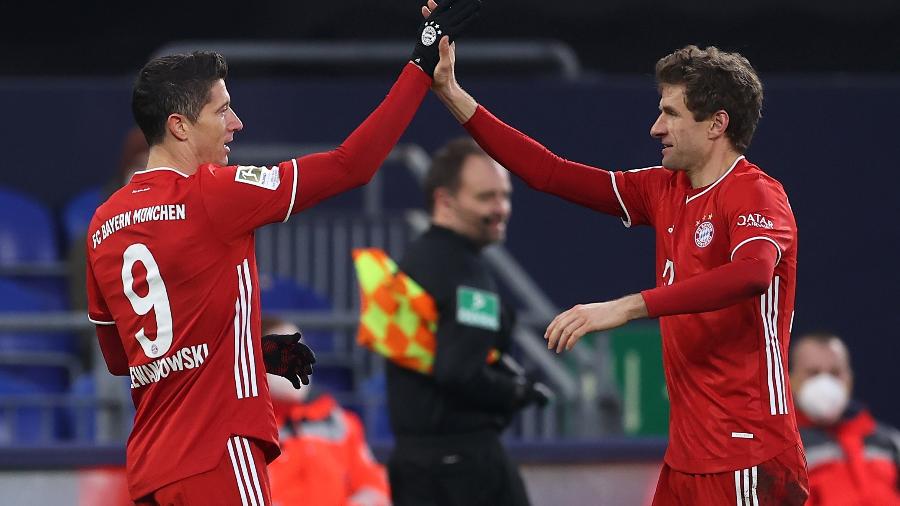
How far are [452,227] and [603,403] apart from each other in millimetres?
1760

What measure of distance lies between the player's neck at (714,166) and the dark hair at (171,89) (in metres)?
A: 1.30

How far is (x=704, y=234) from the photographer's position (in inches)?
164

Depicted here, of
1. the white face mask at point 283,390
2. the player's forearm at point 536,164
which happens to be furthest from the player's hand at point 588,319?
the white face mask at point 283,390

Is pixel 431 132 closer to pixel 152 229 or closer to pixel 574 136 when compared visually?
pixel 574 136

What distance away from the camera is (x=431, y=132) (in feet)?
30.1

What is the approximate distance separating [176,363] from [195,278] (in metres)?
0.22

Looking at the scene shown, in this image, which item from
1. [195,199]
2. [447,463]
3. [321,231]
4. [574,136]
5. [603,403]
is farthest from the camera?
[574,136]

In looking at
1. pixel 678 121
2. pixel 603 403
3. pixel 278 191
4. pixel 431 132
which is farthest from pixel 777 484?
pixel 431 132

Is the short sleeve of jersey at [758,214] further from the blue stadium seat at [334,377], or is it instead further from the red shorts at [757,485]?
the blue stadium seat at [334,377]

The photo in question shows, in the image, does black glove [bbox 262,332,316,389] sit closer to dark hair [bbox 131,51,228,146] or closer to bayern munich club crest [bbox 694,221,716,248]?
dark hair [bbox 131,51,228,146]

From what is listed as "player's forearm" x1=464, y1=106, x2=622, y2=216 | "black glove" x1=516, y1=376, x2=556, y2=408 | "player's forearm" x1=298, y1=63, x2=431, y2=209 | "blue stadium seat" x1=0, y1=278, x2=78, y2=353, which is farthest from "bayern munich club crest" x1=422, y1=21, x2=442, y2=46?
"blue stadium seat" x1=0, y1=278, x2=78, y2=353

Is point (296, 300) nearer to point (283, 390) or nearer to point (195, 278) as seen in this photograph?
point (283, 390)

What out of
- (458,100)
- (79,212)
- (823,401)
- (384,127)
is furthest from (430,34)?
(79,212)

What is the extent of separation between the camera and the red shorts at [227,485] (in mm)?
3977
